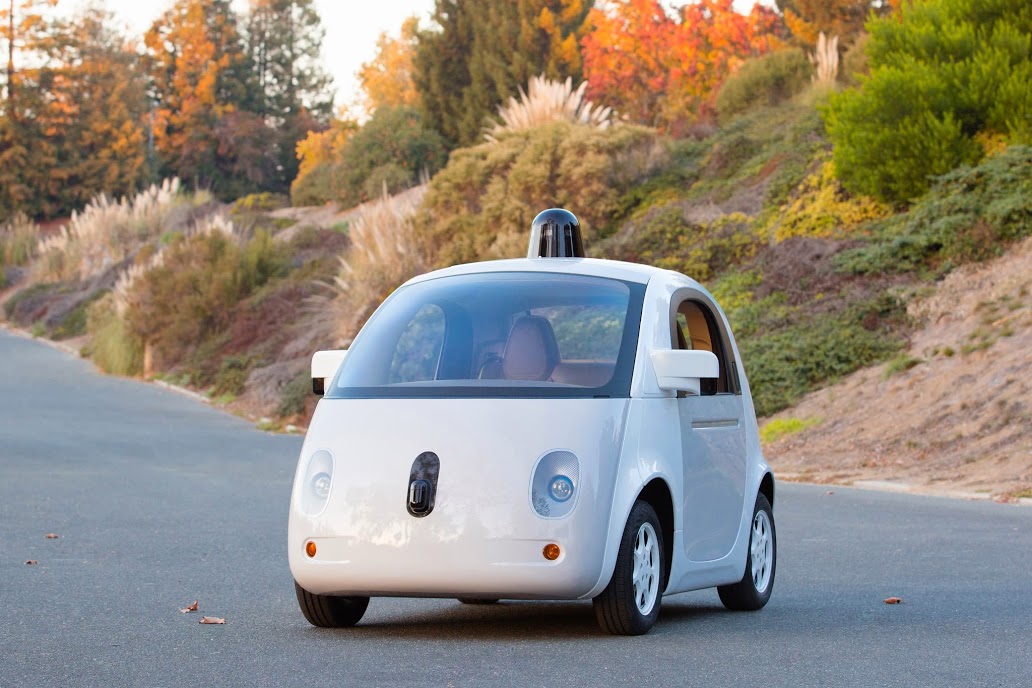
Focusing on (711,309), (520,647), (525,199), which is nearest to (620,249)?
(525,199)

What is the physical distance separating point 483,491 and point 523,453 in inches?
9.1

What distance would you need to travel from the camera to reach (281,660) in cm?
686

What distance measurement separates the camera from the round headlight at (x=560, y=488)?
718 centimetres

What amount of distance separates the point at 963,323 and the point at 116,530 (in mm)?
12773

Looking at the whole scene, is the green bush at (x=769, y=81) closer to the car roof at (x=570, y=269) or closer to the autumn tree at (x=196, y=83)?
the car roof at (x=570, y=269)

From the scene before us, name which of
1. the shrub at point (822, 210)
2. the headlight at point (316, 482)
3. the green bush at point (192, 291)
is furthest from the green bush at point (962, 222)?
the headlight at point (316, 482)

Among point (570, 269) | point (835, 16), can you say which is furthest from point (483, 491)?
point (835, 16)

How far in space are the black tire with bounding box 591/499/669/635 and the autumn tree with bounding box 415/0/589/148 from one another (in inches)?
1733

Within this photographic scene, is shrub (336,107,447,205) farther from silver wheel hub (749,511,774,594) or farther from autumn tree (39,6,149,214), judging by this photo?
silver wheel hub (749,511,774,594)

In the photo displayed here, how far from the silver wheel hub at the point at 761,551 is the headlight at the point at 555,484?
2048 millimetres

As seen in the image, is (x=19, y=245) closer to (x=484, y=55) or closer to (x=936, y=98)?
(x=484, y=55)

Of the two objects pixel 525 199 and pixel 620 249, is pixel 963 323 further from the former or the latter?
pixel 525 199

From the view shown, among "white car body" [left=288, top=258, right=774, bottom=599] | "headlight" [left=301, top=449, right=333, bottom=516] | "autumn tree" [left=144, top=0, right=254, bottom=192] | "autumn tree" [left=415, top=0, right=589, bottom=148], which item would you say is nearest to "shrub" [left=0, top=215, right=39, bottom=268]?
"autumn tree" [left=144, top=0, right=254, bottom=192]

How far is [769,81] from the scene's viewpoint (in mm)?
38438
